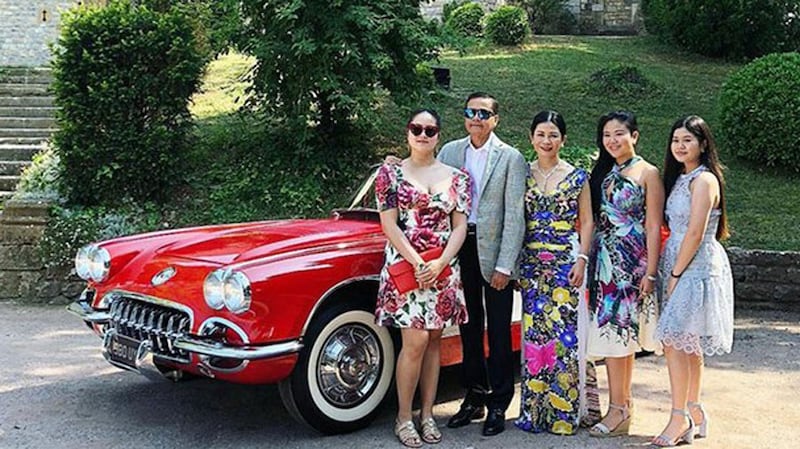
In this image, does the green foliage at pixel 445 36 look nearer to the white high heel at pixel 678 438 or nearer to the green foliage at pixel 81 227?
the green foliage at pixel 81 227

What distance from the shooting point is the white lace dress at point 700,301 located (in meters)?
4.33

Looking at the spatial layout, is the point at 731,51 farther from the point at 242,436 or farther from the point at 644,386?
the point at 242,436

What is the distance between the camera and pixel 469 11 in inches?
739

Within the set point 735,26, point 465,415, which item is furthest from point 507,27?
point 465,415

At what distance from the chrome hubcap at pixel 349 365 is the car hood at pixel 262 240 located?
1.67 feet

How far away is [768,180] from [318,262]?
8069 mm

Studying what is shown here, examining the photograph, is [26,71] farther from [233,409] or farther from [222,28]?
[233,409]

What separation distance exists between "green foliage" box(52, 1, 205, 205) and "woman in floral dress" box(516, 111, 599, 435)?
5.72m

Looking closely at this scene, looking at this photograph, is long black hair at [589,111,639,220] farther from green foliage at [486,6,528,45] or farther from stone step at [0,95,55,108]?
green foliage at [486,6,528,45]

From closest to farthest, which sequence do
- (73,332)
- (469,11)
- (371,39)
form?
(73,332), (371,39), (469,11)

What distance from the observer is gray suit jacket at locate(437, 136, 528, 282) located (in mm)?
4508

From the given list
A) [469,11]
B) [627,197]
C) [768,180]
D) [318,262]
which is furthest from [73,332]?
[469,11]

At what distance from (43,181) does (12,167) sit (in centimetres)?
149

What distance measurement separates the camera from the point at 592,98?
13.5 metres
